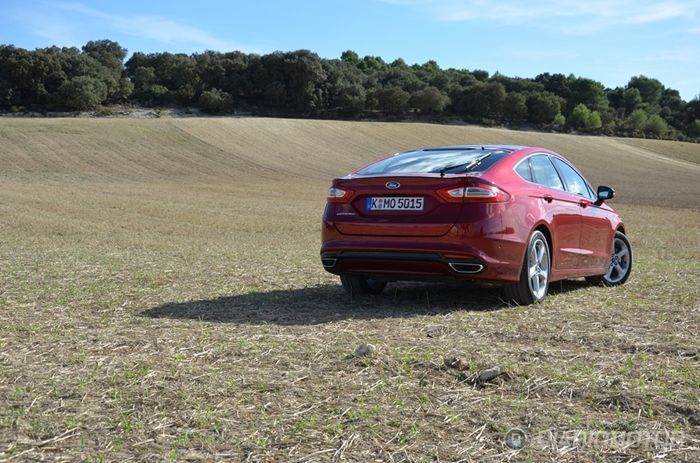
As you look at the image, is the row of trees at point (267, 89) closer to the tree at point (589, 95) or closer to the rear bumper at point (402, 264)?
the tree at point (589, 95)

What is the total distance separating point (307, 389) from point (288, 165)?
43.5 m

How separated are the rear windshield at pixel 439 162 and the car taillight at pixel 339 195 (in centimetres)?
27

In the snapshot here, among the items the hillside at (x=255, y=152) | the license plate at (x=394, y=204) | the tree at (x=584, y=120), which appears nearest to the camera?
the license plate at (x=394, y=204)

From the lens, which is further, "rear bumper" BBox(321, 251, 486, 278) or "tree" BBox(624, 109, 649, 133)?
"tree" BBox(624, 109, 649, 133)

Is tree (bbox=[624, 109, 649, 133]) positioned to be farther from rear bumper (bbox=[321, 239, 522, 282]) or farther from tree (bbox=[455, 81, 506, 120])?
rear bumper (bbox=[321, 239, 522, 282])

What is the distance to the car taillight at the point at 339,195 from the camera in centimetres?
680

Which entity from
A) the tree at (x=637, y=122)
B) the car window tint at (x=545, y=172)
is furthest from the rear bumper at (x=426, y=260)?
the tree at (x=637, y=122)

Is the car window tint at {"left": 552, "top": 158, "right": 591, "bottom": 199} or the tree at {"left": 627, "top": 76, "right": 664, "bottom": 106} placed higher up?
the tree at {"left": 627, "top": 76, "right": 664, "bottom": 106}

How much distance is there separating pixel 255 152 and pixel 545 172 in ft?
143

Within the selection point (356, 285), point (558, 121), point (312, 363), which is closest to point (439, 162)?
point (356, 285)

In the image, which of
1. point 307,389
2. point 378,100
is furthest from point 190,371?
point 378,100

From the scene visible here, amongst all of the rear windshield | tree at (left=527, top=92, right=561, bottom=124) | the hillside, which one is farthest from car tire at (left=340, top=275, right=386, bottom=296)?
tree at (left=527, top=92, right=561, bottom=124)

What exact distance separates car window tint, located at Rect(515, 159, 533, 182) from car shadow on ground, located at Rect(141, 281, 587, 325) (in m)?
1.14

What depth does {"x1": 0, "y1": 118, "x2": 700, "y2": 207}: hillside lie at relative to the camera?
40406mm
